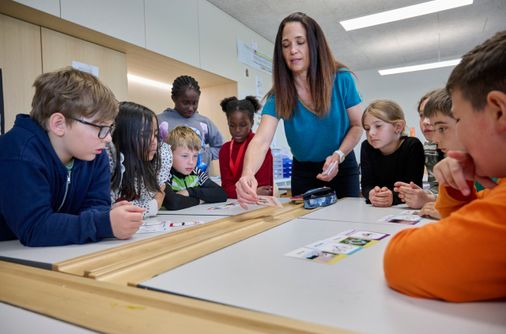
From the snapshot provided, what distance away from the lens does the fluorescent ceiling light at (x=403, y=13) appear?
3727 mm

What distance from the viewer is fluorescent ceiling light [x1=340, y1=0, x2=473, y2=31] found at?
12.2 ft

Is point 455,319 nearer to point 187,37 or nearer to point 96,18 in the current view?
point 96,18

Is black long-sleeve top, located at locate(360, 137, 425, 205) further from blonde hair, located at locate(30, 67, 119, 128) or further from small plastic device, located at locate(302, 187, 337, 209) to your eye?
blonde hair, located at locate(30, 67, 119, 128)

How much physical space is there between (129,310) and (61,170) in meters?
0.67

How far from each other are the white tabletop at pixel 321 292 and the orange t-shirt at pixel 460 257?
0.07 ft

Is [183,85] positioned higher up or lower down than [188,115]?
higher up

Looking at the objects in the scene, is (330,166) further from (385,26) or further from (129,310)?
(385,26)

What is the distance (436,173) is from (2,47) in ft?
8.30

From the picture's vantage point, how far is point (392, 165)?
1677 millimetres

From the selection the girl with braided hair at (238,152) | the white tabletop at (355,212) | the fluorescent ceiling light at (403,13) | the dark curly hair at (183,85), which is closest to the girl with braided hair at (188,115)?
the dark curly hair at (183,85)

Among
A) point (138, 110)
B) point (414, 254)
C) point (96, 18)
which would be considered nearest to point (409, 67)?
point (96, 18)

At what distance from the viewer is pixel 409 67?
5.99m

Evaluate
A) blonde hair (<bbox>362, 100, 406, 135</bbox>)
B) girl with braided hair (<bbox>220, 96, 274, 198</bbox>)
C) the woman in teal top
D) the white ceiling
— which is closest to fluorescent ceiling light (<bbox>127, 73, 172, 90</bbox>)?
the white ceiling

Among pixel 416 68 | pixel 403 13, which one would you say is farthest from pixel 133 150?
pixel 416 68
